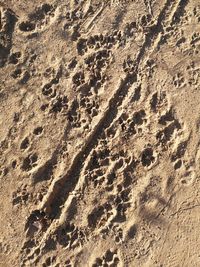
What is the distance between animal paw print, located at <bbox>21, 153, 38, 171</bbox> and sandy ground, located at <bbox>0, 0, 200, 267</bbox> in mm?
11

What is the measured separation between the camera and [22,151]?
14.5 feet

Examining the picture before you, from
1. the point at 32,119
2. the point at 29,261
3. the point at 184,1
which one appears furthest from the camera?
the point at 184,1

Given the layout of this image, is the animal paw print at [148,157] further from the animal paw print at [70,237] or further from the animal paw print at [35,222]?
the animal paw print at [35,222]

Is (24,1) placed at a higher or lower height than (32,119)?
higher

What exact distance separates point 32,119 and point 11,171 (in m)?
0.61

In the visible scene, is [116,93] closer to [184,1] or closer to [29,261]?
[184,1]

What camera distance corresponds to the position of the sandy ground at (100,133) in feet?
14.0

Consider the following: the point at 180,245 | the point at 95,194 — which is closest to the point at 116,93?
the point at 95,194

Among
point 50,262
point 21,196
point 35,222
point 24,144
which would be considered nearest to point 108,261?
point 50,262

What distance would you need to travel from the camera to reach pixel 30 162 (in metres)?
4.39

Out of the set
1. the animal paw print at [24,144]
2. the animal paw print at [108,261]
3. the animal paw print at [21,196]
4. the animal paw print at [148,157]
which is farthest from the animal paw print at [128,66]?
the animal paw print at [108,261]

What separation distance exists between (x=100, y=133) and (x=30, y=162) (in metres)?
0.83

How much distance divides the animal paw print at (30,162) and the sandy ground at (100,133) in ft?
0.04

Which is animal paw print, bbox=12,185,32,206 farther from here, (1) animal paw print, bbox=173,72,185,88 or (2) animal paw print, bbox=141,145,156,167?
(1) animal paw print, bbox=173,72,185,88
